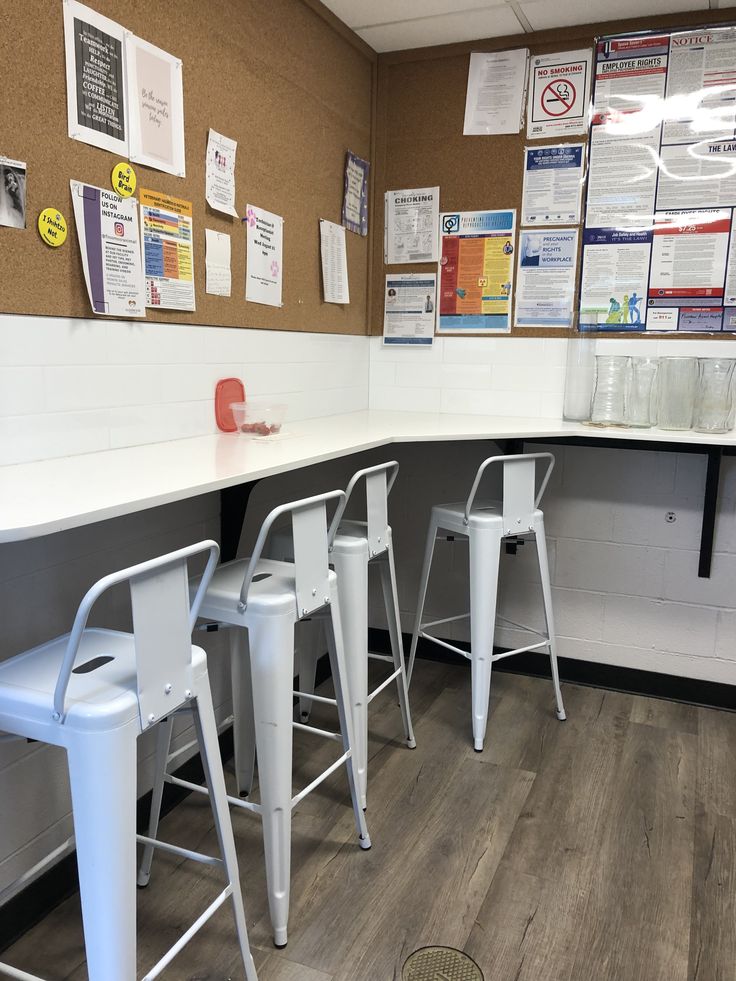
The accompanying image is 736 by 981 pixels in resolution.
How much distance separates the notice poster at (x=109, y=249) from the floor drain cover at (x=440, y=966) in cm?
158

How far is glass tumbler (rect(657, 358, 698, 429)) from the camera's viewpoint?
2.64m

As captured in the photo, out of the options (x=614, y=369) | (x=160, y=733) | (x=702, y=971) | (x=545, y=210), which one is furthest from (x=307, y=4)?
(x=702, y=971)

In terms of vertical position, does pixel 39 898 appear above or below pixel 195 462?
below

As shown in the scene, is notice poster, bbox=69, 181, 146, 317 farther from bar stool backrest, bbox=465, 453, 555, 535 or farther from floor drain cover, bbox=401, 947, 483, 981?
floor drain cover, bbox=401, 947, 483, 981

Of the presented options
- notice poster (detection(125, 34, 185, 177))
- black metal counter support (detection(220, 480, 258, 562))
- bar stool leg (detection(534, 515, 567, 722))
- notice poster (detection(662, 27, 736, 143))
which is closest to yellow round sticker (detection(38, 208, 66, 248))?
notice poster (detection(125, 34, 185, 177))

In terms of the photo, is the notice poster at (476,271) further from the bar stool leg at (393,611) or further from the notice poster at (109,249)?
the notice poster at (109,249)

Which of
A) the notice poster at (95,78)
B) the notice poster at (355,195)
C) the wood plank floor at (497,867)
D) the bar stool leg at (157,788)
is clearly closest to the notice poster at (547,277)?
the notice poster at (355,195)

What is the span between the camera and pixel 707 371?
8.52 ft

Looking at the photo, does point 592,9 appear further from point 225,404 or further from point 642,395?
point 225,404

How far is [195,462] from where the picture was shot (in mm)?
1740

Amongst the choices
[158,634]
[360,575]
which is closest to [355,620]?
[360,575]

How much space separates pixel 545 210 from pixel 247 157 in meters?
1.17

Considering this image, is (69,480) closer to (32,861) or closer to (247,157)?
(32,861)

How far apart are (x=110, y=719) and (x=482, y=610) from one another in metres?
1.49
